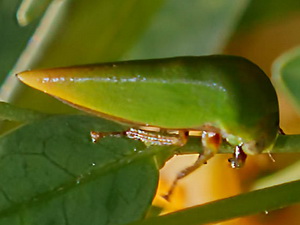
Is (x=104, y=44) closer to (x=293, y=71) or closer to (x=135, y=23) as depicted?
(x=135, y=23)

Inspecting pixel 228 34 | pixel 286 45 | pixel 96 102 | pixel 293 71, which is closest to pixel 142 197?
pixel 96 102

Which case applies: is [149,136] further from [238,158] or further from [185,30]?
[185,30]

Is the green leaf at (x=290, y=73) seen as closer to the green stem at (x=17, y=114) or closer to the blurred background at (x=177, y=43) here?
the blurred background at (x=177, y=43)

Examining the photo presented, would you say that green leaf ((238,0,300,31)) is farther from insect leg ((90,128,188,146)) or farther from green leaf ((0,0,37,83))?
insect leg ((90,128,188,146))

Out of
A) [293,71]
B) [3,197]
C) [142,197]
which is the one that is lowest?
[3,197]

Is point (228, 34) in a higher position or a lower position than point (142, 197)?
higher

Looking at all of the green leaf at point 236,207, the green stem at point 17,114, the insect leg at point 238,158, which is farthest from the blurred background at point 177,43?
the green leaf at point 236,207

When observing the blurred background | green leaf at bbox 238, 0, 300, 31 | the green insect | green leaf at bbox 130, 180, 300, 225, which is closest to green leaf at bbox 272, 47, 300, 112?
the blurred background
